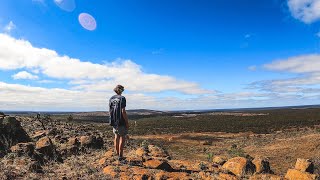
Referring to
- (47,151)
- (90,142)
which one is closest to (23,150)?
(47,151)

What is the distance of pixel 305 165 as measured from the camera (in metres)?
12.8

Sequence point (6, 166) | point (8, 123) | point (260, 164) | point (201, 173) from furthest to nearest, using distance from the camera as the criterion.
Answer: point (8, 123) → point (260, 164) → point (201, 173) → point (6, 166)

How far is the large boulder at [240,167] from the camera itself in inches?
454

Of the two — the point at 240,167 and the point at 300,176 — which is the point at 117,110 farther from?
the point at 300,176

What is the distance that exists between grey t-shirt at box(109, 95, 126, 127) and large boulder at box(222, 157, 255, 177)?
3998 millimetres

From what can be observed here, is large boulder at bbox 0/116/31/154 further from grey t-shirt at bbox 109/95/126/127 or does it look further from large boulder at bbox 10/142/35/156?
grey t-shirt at bbox 109/95/126/127

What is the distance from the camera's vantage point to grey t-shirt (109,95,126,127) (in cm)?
1039

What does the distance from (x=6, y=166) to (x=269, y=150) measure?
26118mm

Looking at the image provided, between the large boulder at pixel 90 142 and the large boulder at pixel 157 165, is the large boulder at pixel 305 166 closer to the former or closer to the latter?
the large boulder at pixel 157 165

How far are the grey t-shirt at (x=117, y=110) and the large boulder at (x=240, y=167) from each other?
13.1ft

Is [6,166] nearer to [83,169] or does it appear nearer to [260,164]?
[83,169]

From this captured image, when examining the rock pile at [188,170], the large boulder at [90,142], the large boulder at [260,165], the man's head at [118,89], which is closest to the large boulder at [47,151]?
the rock pile at [188,170]

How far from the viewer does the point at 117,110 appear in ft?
34.2

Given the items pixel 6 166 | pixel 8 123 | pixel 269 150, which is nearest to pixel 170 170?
pixel 6 166
